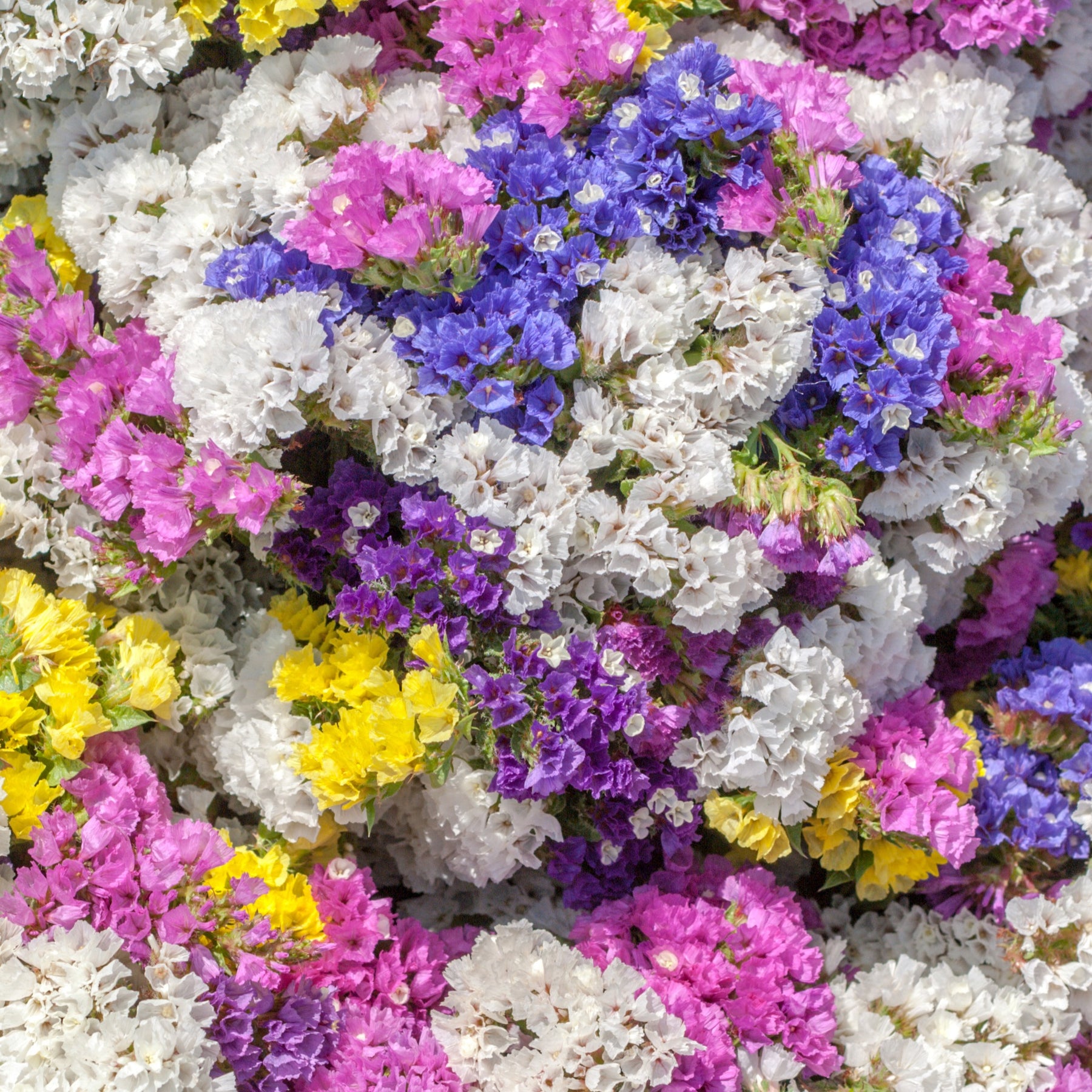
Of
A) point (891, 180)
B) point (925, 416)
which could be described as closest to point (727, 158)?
point (891, 180)

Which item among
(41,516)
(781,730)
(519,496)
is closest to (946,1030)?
(781,730)

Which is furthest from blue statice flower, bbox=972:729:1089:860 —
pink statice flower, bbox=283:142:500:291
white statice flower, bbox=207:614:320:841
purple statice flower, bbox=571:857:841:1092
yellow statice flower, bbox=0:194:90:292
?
yellow statice flower, bbox=0:194:90:292

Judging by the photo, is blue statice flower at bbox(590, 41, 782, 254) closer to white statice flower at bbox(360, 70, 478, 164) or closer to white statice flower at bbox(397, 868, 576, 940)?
white statice flower at bbox(360, 70, 478, 164)

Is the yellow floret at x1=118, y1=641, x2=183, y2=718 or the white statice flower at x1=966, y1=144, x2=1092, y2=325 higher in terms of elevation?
the white statice flower at x1=966, y1=144, x2=1092, y2=325

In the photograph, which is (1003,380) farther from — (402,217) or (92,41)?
(92,41)

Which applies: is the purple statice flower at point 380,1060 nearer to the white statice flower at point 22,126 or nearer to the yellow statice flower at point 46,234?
the yellow statice flower at point 46,234

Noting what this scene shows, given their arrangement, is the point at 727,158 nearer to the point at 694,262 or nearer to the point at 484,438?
the point at 694,262
